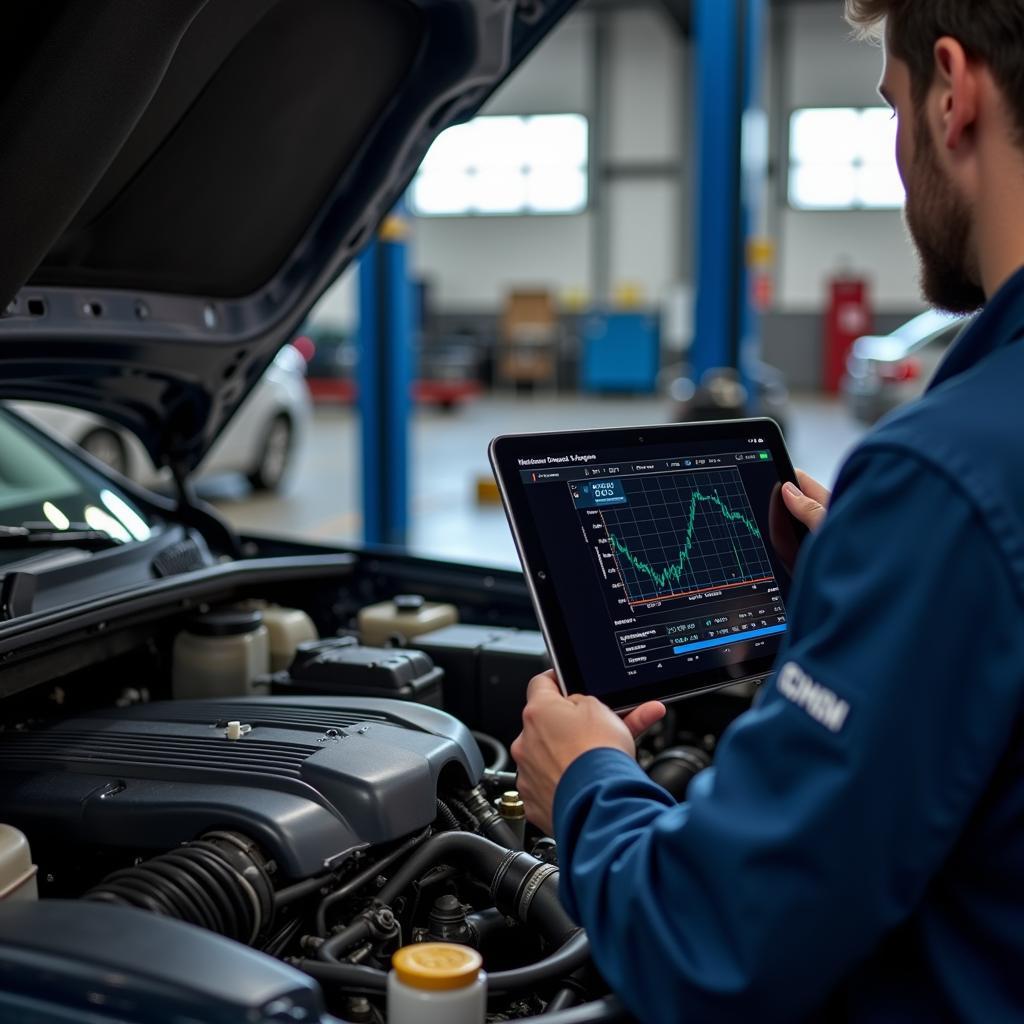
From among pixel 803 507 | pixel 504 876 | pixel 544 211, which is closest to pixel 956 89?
pixel 803 507

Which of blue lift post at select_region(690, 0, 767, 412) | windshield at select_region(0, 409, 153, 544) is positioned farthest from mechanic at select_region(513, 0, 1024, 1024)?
blue lift post at select_region(690, 0, 767, 412)

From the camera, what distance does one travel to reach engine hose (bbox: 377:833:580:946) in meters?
1.44

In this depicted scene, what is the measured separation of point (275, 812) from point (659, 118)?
1807 cm

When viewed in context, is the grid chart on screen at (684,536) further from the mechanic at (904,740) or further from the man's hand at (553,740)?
the mechanic at (904,740)

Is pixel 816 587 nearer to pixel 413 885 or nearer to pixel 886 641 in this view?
pixel 886 641

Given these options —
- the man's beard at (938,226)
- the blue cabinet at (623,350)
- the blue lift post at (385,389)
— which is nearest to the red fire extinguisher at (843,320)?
the blue cabinet at (623,350)

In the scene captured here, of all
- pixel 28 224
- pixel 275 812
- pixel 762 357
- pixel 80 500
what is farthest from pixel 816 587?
pixel 762 357

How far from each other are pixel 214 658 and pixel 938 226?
4.50 feet

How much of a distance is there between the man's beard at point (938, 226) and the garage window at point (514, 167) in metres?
18.0

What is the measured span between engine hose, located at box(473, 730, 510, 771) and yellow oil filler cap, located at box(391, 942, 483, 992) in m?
0.67

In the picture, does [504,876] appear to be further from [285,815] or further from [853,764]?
[853,764]

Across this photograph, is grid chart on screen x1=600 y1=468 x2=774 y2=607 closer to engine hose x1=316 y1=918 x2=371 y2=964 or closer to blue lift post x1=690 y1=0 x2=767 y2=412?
engine hose x1=316 y1=918 x2=371 y2=964

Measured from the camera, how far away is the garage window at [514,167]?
1858cm

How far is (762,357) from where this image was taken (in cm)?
1862
